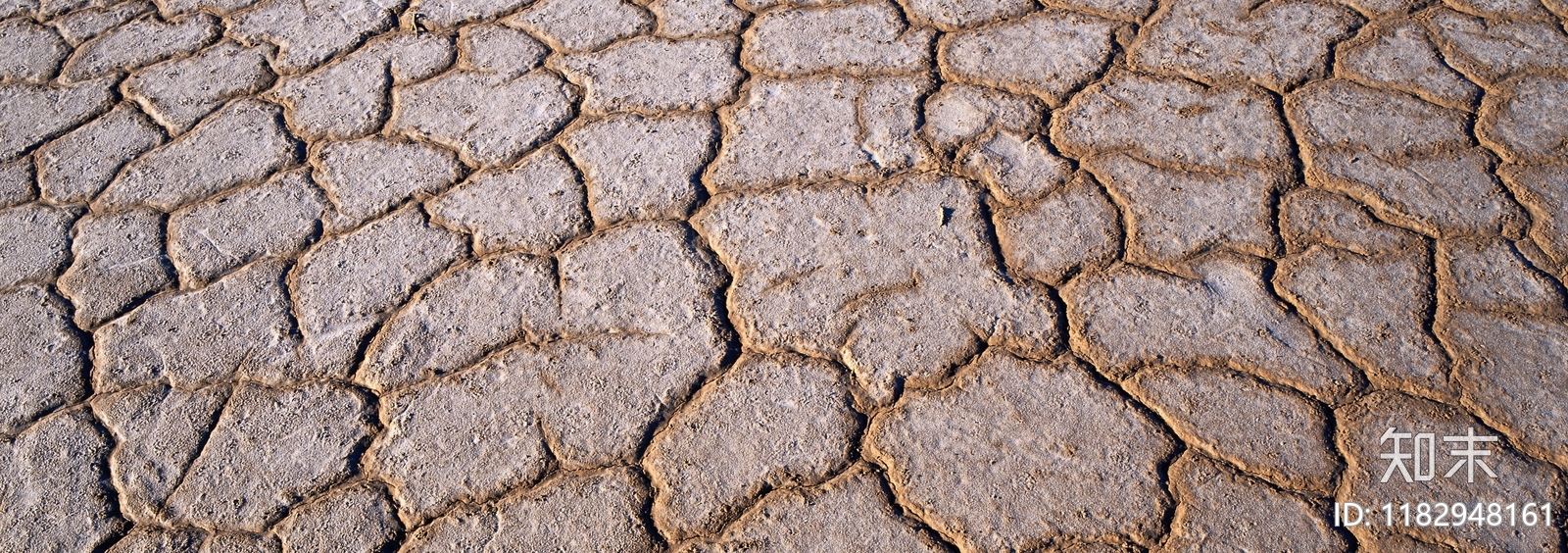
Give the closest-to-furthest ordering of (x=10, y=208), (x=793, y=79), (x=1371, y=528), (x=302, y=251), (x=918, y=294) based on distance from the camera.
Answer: (x=1371, y=528), (x=918, y=294), (x=302, y=251), (x=10, y=208), (x=793, y=79)

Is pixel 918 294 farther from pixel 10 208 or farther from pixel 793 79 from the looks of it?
pixel 10 208

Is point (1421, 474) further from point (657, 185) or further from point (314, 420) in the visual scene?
point (314, 420)

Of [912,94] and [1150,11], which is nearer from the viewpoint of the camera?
[912,94]

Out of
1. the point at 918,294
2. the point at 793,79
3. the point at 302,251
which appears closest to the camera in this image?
A: the point at 918,294

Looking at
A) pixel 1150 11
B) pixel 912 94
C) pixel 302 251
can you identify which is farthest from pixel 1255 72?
pixel 302 251

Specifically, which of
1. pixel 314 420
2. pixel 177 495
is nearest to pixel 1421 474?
pixel 314 420

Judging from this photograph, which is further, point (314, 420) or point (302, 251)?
point (302, 251)
